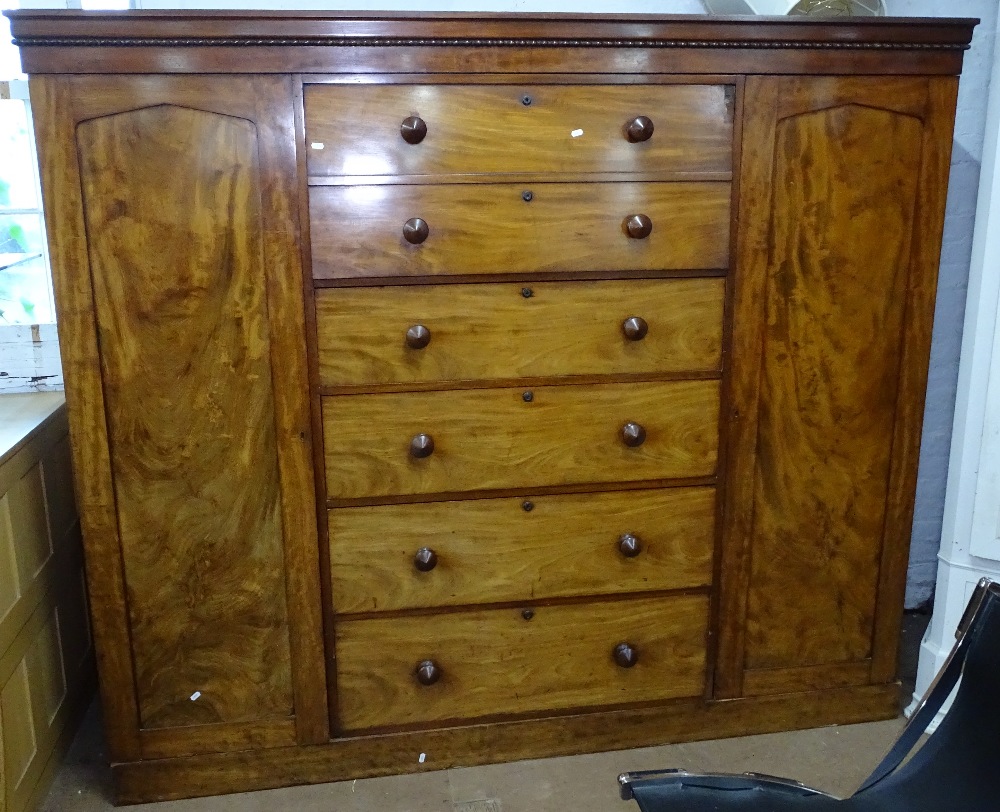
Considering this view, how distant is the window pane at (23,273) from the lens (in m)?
2.20

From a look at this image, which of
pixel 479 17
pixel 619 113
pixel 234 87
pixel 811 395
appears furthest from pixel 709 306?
pixel 234 87

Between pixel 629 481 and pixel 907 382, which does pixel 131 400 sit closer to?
pixel 629 481

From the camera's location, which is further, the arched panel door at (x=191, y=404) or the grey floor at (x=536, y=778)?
the grey floor at (x=536, y=778)

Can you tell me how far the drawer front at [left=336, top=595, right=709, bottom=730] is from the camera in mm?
1854

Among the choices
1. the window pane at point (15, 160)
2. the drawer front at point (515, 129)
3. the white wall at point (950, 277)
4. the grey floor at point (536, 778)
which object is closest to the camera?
the drawer front at point (515, 129)

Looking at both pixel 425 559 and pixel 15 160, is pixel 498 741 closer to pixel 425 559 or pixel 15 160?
pixel 425 559

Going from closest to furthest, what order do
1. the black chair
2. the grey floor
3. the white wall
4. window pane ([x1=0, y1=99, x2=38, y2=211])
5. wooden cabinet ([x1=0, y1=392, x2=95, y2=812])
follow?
the black chair, wooden cabinet ([x1=0, y1=392, x2=95, y2=812]), the grey floor, window pane ([x1=0, y1=99, x2=38, y2=211]), the white wall

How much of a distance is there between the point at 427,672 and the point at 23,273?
149cm

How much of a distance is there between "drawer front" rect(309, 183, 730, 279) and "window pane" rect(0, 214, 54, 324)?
1.05 m

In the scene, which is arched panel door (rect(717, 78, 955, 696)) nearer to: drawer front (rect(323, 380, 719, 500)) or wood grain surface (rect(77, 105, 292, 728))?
drawer front (rect(323, 380, 719, 500))

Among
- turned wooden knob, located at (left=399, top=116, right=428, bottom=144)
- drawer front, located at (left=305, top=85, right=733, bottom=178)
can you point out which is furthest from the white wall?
turned wooden knob, located at (left=399, top=116, right=428, bottom=144)

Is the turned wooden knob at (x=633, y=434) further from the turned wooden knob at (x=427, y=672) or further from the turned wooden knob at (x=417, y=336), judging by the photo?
the turned wooden knob at (x=427, y=672)

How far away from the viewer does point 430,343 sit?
1.70m

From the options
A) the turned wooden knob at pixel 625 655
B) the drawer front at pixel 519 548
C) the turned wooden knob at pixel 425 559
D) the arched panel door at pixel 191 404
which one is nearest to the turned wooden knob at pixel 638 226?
the drawer front at pixel 519 548
